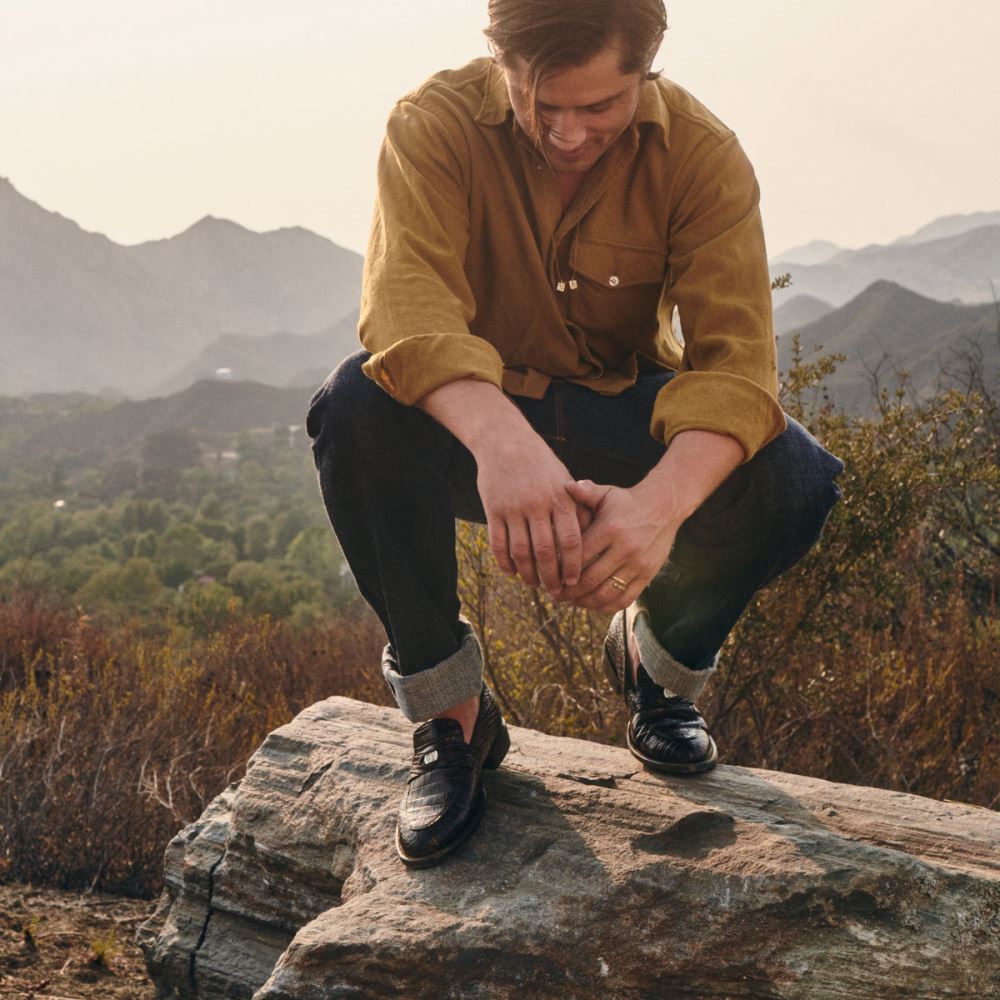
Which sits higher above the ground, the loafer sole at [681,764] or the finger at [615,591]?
the finger at [615,591]

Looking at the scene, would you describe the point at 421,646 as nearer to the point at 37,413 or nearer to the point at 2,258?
the point at 37,413

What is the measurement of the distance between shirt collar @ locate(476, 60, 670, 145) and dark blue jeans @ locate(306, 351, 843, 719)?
0.52 metres

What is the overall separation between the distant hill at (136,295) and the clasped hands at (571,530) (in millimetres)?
139121

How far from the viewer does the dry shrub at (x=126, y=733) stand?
3535 mm

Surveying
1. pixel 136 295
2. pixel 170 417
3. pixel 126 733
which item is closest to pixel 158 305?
pixel 136 295

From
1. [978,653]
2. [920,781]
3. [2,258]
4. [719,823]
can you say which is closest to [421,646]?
[719,823]

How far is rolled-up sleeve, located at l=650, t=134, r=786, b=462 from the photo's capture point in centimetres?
182

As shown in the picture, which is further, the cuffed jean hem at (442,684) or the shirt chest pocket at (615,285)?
the shirt chest pocket at (615,285)

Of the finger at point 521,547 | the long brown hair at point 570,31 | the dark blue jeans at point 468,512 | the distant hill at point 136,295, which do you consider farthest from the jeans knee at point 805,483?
the distant hill at point 136,295

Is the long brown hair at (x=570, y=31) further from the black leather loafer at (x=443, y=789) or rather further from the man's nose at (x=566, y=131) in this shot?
the black leather loafer at (x=443, y=789)

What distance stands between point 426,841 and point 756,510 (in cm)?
87

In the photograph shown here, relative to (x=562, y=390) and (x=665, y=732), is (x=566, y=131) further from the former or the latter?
(x=665, y=732)

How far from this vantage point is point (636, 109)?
1.95 meters

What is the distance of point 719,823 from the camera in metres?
1.88
